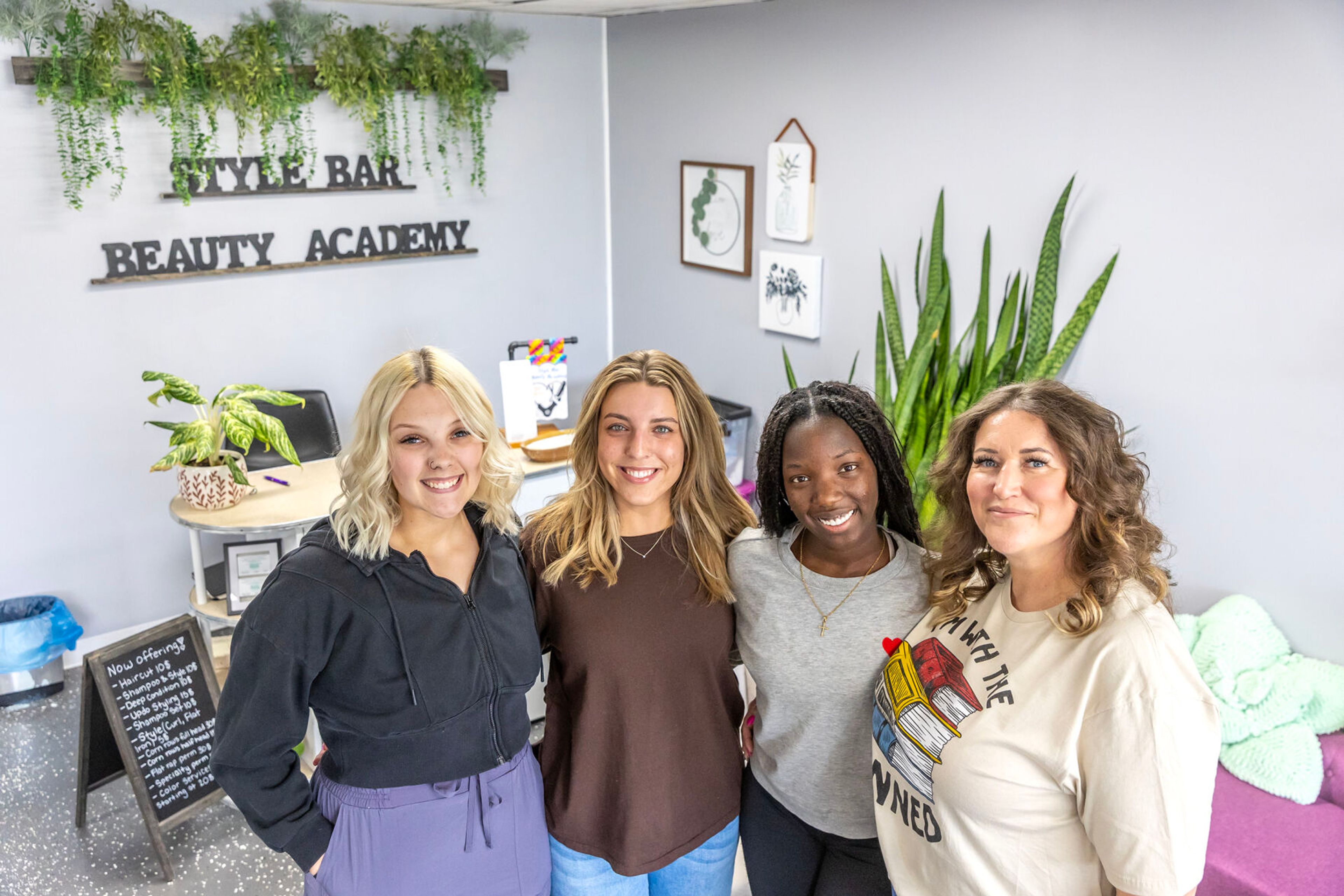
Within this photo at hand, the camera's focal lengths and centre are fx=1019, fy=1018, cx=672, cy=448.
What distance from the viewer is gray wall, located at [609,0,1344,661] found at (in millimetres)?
2641

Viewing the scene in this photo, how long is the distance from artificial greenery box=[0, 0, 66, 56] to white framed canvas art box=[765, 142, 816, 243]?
102 inches

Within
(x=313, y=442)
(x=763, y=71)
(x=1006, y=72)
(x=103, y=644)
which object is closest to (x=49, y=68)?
(x=313, y=442)

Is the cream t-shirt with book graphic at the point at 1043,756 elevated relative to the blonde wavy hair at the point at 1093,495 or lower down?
lower down

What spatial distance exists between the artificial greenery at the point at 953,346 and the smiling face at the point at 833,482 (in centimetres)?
141

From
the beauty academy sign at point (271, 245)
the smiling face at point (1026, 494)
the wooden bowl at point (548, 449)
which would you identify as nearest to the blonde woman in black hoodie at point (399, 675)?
the smiling face at point (1026, 494)

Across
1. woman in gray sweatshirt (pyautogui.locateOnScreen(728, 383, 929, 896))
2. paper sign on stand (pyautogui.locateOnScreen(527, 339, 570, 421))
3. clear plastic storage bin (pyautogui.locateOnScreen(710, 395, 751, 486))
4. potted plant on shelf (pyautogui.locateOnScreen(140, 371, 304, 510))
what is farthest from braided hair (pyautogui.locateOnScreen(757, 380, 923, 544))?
clear plastic storage bin (pyautogui.locateOnScreen(710, 395, 751, 486))

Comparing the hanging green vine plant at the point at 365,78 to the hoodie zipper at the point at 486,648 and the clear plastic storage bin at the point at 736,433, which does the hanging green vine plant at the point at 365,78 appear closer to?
the clear plastic storage bin at the point at 736,433

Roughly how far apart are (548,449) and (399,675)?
2146mm

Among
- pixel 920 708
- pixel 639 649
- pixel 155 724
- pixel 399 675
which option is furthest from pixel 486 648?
pixel 155 724

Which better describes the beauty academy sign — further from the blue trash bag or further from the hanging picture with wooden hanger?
the hanging picture with wooden hanger

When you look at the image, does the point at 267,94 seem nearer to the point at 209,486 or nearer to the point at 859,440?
the point at 209,486

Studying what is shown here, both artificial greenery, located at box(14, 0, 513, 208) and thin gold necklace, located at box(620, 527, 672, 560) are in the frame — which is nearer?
thin gold necklace, located at box(620, 527, 672, 560)

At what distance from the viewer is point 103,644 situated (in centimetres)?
414

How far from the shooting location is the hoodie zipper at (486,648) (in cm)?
156
